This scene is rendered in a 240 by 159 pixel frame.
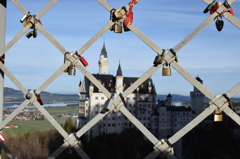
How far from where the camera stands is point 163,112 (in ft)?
134

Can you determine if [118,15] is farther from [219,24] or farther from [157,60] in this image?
[219,24]

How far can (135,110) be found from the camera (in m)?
40.8

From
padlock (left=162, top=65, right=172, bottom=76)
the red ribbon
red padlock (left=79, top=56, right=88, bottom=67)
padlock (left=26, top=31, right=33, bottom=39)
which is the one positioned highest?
padlock (left=26, top=31, right=33, bottom=39)

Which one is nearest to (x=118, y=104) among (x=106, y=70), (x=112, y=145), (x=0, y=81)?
(x=0, y=81)

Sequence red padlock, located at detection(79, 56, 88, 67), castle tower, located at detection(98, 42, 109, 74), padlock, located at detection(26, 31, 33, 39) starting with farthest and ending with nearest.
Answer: castle tower, located at detection(98, 42, 109, 74), padlock, located at detection(26, 31, 33, 39), red padlock, located at detection(79, 56, 88, 67)

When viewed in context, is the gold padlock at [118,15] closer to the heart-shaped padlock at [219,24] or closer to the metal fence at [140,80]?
the metal fence at [140,80]

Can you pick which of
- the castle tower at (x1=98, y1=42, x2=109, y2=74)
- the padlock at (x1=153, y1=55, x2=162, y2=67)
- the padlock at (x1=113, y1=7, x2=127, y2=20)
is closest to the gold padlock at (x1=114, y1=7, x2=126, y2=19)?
the padlock at (x1=113, y1=7, x2=127, y2=20)

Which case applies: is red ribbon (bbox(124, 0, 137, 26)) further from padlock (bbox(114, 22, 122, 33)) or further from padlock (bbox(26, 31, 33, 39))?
padlock (bbox(26, 31, 33, 39))

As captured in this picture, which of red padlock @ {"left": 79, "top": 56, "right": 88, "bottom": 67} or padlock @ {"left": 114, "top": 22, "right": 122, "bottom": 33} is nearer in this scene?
padlock @ {"left": 114, "top": 22, "right": 122, "bottom": 33}

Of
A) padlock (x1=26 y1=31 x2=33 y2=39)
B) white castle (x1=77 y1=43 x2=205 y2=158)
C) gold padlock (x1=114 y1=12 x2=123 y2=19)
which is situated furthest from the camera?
white castle (x1=77 y1=43 x2=205 y2=158)

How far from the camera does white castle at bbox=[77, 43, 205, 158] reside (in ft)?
128

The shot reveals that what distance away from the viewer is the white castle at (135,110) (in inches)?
1537

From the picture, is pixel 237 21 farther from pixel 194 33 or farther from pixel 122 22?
pixel 122 22

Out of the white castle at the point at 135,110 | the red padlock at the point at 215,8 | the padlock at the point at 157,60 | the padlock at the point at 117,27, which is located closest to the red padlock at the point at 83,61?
the padlock at the point at 117,27
